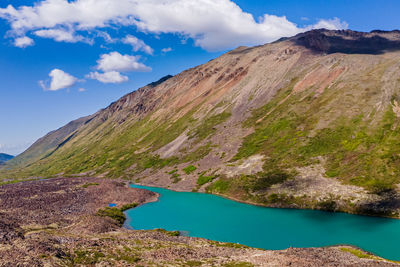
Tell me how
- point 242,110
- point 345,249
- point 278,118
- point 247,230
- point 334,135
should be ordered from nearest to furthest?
point 345,249 → point 247,230 → point 334,135 → point 278,118 → point 242,110

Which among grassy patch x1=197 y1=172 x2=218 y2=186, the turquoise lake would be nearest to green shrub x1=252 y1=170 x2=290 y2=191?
the turquoise lake

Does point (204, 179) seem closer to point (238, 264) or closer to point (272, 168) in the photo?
point (272, 168)

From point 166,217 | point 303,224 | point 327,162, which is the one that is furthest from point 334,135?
point 166,217

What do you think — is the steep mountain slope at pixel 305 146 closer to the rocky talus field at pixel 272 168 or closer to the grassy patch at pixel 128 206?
the rocky talus field at pixel 272 168

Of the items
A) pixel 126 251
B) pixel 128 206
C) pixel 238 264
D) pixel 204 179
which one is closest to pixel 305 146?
pixel 204 179

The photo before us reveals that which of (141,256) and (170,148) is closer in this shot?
(141,256)

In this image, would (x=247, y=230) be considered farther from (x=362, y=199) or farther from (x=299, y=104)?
(x=299, y=104)

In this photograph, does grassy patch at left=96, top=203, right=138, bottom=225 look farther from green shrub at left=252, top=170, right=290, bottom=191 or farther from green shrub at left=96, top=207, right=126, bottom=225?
green shrub at left=252, top=170, right=290, bottom=191

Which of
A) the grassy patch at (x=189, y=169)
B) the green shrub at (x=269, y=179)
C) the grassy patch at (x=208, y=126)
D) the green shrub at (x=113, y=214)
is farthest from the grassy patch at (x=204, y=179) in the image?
the grassy patch at (x=208, y=126)
